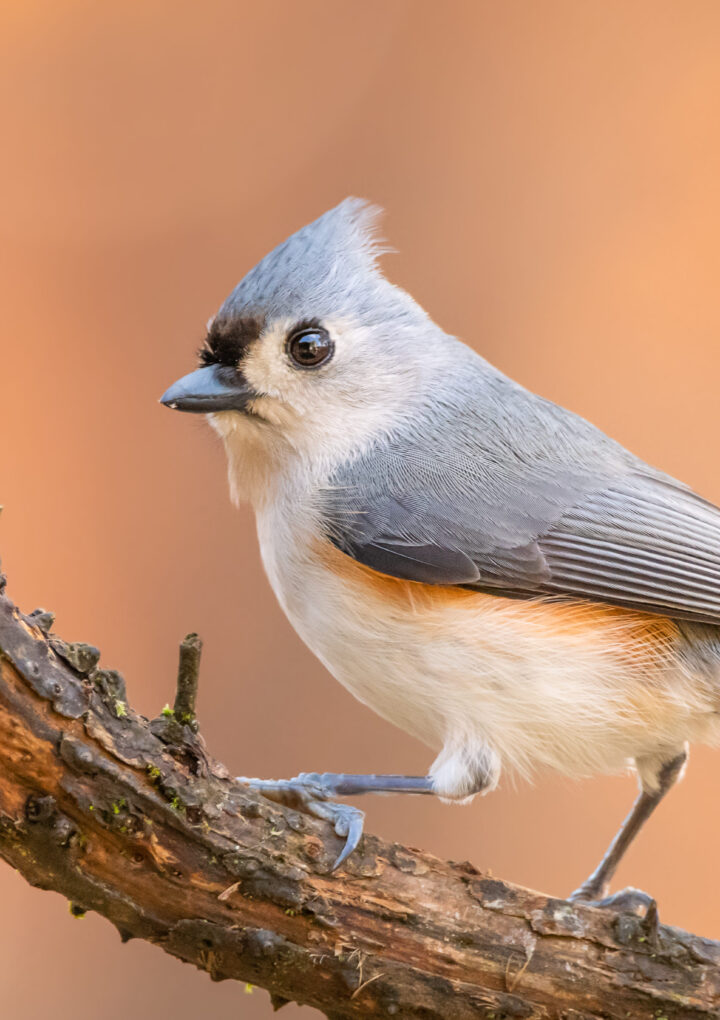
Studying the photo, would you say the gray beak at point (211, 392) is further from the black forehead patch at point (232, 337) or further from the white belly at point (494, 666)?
the white belly at point (494, 666)

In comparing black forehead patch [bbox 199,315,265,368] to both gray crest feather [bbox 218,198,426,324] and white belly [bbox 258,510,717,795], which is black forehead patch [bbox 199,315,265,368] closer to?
gray crest feather [bbox 218,198,426,324]

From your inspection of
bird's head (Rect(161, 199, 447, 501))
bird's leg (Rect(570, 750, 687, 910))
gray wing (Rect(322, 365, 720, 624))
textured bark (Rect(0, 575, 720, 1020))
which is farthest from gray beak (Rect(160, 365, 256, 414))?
bird's leg (Rect(570, 750, 687, 910))

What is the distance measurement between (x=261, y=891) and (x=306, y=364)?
1035 millimetres

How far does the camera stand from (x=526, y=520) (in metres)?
2.05

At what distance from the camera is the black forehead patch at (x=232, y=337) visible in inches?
83.2

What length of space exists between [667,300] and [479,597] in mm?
1835

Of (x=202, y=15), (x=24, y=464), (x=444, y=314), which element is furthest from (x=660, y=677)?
(x=202, y=15)

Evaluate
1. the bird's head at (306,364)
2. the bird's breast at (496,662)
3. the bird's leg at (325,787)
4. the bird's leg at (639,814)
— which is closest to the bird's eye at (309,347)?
the bird's head at (306,364)

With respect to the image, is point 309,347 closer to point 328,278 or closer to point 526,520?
point 328,278

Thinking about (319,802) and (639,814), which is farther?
(639,814)

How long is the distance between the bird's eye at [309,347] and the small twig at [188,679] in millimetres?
826

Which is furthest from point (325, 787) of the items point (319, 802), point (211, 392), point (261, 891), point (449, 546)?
point (211, 392)

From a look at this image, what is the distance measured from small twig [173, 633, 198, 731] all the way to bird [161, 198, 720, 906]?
35cm

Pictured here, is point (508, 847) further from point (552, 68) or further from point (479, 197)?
point (552, 68)
